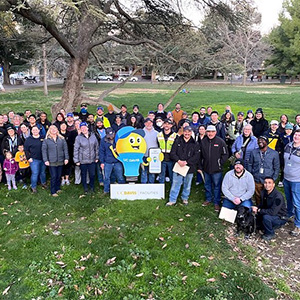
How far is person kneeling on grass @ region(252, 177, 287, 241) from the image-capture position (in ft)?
19.4

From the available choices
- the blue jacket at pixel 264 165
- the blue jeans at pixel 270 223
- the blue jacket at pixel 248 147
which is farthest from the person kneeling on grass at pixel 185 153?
the blue jeans at pixel 270 223

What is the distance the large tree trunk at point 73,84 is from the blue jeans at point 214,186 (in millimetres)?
7090

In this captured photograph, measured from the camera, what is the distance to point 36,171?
778cm

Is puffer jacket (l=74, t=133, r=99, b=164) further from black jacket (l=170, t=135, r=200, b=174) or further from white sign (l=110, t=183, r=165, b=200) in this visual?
black jacket (l=170, t=135, r=200, b=174)

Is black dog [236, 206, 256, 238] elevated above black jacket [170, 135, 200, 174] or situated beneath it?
situated beneath

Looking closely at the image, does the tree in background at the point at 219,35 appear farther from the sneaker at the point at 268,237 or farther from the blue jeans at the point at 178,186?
the sneaker at the point at 268,237

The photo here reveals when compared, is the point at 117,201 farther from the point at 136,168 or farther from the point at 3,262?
the point at 3,262

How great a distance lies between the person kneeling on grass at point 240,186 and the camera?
248 inches

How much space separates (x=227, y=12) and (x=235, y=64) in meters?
2.81

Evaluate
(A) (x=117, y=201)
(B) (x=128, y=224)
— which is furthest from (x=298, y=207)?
(A) (x=117, y=201)

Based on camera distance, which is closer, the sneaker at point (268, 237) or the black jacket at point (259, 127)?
the sneaker at point (268, 237)

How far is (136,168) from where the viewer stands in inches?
296

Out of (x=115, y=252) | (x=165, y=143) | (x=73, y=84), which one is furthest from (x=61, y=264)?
(x=73, y=84)

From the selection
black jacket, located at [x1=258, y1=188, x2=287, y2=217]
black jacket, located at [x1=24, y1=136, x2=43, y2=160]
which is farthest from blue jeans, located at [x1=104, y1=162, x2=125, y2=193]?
black jacket, located at [x1=258, y1=188, x2=287, y2=217]
